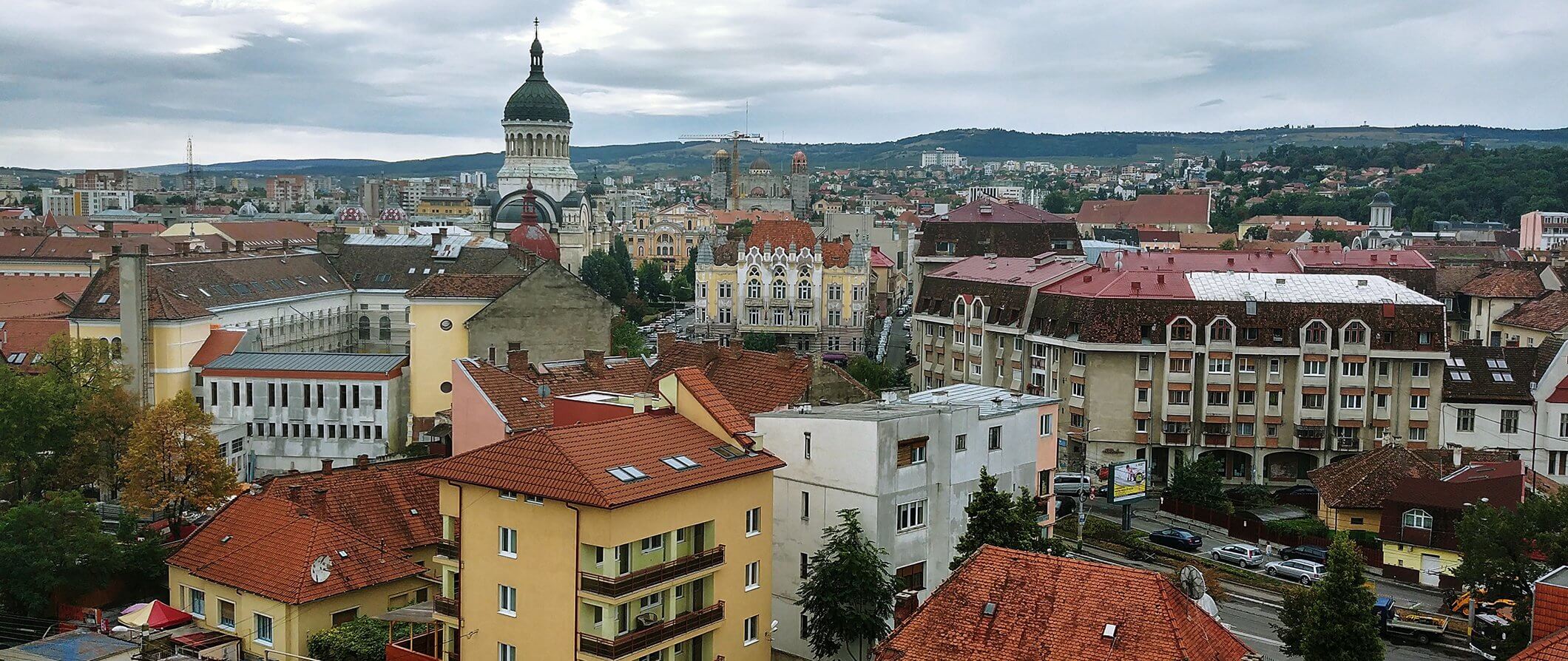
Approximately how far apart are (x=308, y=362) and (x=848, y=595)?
1590 inches

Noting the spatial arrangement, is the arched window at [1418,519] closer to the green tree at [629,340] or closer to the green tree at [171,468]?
the green tree at [629,340]

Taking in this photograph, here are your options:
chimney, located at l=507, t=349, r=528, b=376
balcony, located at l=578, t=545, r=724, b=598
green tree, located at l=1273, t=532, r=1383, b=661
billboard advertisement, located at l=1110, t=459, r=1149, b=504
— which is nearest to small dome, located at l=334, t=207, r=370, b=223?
chimney, located at l=507, t=349, r=528, b=376

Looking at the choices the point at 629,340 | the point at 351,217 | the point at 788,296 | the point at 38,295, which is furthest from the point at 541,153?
the point at 629,340

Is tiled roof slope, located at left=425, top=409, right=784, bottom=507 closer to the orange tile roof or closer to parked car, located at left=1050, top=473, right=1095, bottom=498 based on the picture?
the orange tile roof

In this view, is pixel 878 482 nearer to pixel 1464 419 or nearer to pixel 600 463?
pixel 600 463

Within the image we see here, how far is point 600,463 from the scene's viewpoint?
31109mm

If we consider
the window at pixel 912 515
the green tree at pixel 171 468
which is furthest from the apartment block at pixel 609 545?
the green tree at pixel 171 468

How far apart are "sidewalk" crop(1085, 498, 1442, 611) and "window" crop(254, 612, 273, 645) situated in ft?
97.7

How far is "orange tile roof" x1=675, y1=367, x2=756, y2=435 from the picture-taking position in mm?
34906

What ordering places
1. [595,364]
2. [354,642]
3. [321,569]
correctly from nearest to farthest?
[354,642]
[321,569]
[595,364]

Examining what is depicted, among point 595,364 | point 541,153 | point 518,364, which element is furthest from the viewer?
point 541,153

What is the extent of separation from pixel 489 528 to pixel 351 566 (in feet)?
23.7

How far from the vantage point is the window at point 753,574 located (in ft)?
112

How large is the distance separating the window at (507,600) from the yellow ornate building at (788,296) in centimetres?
8258
